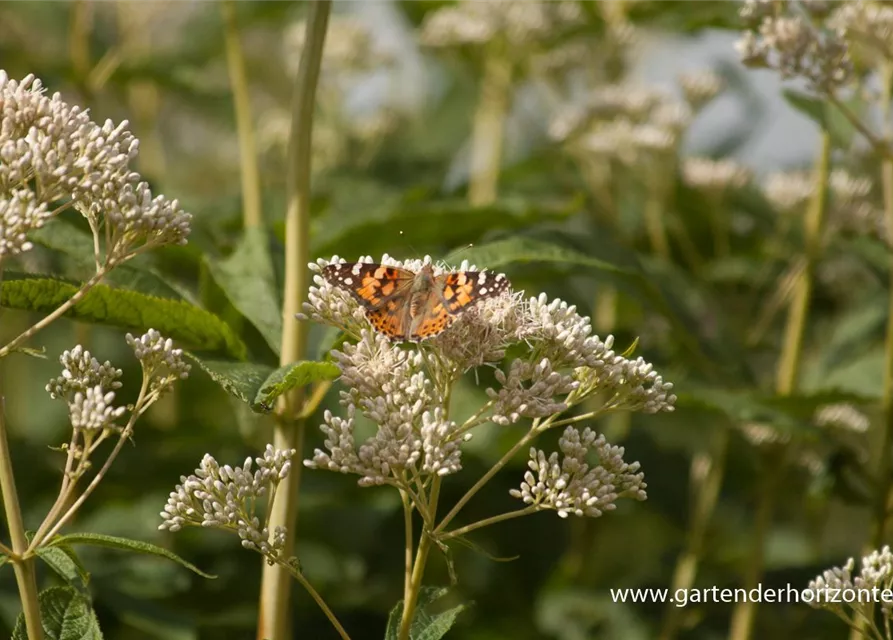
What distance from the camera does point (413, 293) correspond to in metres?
1.74

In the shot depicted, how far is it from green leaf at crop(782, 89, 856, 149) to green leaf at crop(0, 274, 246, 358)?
1.70m

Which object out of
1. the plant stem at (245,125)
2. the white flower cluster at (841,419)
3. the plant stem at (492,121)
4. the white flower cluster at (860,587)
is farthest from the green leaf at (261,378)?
the plant stem at (492,121)

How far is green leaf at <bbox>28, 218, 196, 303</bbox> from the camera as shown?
2.08 meters

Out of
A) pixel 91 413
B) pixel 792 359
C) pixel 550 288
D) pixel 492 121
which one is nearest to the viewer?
pixel 91 413

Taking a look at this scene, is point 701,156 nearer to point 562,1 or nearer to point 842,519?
point 562,1

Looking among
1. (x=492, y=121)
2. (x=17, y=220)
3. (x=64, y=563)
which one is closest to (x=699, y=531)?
(x=492, y=121)

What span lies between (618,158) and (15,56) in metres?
2.50

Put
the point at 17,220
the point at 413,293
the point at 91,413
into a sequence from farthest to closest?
the point at 413,293, the point at 91,413, the point at 17,220

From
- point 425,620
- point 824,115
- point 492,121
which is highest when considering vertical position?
point 492,121

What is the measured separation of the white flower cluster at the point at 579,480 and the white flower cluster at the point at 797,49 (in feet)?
4.12

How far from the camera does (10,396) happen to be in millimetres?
4996

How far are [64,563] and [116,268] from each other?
687mm

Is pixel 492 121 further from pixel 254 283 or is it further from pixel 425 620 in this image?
pixel 425 620

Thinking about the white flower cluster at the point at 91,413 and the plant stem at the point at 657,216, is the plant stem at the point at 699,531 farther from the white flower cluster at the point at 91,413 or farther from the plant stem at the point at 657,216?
the white flower cluster at the point at 91,413
